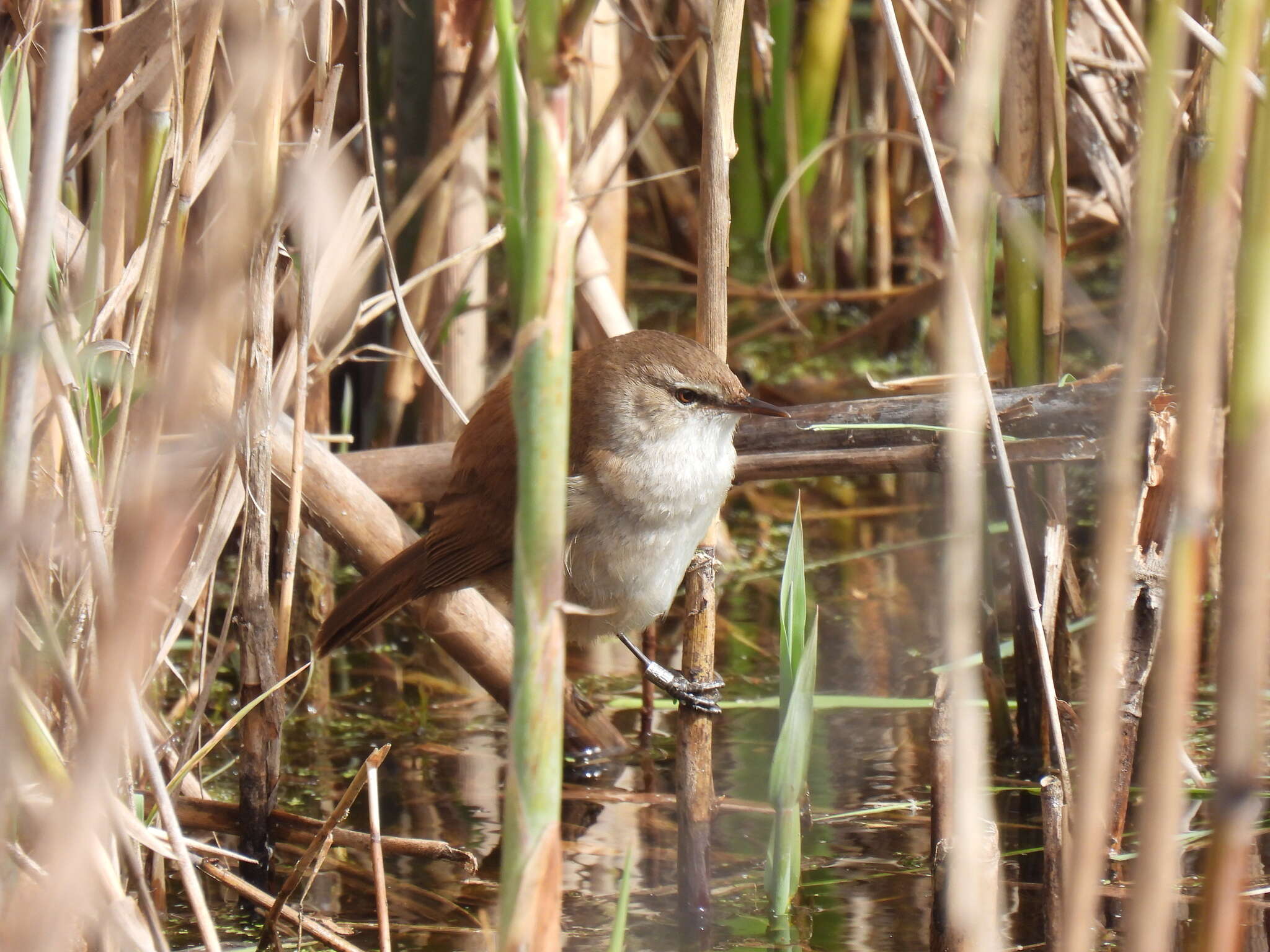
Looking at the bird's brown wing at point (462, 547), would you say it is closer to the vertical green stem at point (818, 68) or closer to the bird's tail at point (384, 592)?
the bird's tail at point (384, 592)

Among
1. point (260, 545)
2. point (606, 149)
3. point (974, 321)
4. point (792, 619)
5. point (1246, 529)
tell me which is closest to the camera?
point (1246, 529)

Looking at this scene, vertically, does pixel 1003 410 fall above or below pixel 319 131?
below

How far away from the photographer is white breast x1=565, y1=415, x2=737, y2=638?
94.9 inches

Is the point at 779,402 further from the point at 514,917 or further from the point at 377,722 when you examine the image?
the point at 514,917

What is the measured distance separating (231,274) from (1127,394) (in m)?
0.69

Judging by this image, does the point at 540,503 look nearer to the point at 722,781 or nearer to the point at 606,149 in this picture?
the point at 722,781

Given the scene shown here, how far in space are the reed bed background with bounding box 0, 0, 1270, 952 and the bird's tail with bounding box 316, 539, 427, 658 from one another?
105 mm

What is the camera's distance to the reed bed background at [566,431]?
1.06m

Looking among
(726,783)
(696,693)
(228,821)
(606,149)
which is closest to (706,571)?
(696,693)

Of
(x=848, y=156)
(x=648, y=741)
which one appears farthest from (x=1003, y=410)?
(x=848, y=156)

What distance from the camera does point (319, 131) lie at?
1.83 metres

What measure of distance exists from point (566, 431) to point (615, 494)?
52.9 inches

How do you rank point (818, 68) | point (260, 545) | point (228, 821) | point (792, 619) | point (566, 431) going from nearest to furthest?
1. point (566, 431)
2. point (792, 619)
3. point (260, 545)
4. point (228, 821)
5. point (818, 68)

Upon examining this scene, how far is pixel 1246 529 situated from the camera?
0.98m
